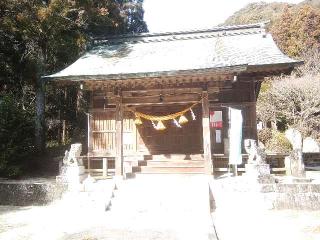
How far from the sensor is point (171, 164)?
1320 cm

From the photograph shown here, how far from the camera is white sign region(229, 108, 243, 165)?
1134 cm

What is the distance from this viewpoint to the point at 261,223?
29.0 feet

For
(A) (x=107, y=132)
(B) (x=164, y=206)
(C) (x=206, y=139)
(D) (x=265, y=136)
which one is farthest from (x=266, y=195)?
(D) (x=265, y=136)

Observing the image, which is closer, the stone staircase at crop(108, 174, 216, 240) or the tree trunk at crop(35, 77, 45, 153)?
the stone staircase at crop(108, 174, 216, 240)

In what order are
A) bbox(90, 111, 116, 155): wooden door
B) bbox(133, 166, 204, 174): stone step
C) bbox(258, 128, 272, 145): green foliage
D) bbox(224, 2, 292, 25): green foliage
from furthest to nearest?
bbox(224, 2, 292, 25): green foliage < bbox(258, 128, 272, 145): green foliage < bbox(90, 111, 116, 155): wooden door < bbox(133, 166, 204, 174): stone step

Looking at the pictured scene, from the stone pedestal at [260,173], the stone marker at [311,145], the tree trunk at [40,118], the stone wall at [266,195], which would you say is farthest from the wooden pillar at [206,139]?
the stone marker at [311,145]

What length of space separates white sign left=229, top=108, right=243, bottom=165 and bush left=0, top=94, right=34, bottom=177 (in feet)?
28.9

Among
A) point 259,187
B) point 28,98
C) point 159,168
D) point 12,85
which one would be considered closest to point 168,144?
point 159,168

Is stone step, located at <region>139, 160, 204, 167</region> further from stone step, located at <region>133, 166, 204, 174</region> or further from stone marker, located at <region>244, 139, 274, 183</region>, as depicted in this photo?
stone marker, located at <region>244, 139, 274, 183</region>

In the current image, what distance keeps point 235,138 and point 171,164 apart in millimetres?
3044

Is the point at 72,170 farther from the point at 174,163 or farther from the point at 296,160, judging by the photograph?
the point at 296,160

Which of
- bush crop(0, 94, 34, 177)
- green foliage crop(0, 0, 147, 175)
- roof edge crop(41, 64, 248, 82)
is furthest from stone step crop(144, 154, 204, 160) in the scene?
green foliage crop(0, 0, 147, 175)

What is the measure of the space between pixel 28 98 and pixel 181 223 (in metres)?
20.2

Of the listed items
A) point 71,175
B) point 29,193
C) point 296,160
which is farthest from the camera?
point 296,160
